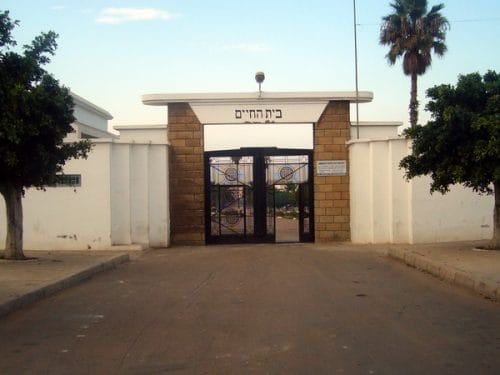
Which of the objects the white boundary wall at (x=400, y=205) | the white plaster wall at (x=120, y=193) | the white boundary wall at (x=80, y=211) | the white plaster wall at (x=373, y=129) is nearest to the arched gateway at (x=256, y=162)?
the white boundary wall at (x=400, y=205)

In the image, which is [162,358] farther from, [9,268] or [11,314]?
[9,268]

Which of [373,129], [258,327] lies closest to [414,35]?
Answer: [373,129]

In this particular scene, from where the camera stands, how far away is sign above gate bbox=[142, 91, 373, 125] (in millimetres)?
21547

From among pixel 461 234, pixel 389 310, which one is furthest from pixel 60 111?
pixel 461 234

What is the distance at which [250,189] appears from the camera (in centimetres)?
2205

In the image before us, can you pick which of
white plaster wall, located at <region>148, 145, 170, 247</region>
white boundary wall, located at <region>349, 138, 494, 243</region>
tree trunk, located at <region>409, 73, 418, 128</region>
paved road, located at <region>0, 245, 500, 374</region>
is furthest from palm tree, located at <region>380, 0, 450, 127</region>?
paved road, located at <region>0, 245, 500, 374</region>

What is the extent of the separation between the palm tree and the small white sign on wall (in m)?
12.9

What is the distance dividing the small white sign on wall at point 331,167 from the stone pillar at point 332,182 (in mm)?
117

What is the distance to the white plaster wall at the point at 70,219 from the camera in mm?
19844

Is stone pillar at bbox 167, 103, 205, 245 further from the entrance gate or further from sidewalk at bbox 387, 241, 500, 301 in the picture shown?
sidewalk at bbox 387, 241, 500, 301

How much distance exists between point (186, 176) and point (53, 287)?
1123 centimetres

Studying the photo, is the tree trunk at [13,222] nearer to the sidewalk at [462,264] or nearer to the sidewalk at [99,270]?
the sidewalk at [99,270]

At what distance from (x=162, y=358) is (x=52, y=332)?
2.00 meters

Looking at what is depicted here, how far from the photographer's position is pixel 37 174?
45.7ft
